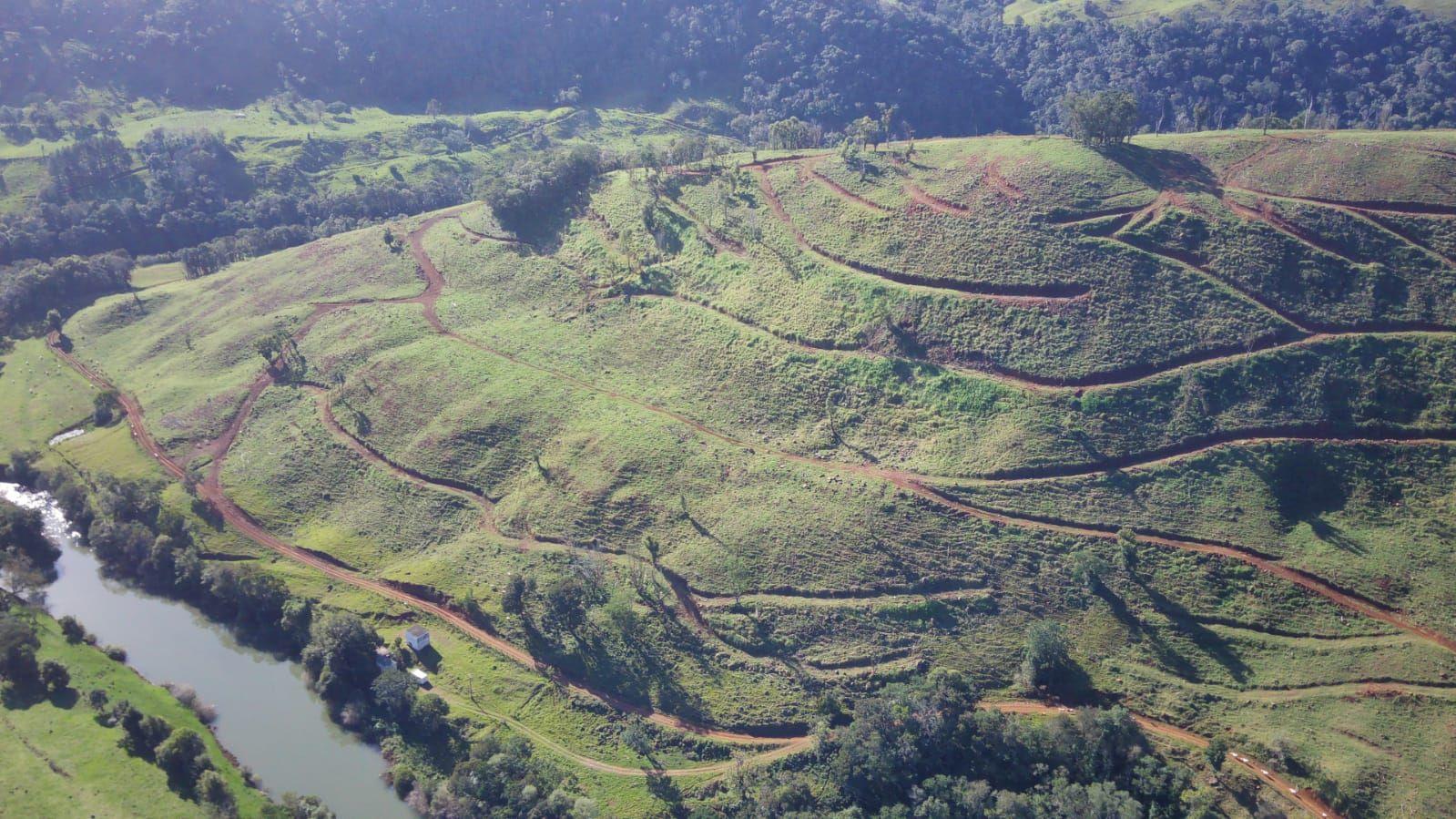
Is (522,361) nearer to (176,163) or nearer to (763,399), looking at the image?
(763,399)

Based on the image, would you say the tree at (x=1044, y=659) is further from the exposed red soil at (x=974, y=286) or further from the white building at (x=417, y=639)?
the white building at (x=417, y=639)

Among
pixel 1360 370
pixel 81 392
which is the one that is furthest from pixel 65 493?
pixel 1360 370

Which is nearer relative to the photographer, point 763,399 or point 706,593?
point 706,593

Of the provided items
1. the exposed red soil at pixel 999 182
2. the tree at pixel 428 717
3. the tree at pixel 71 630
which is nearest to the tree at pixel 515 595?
the tree at pixel 428 717

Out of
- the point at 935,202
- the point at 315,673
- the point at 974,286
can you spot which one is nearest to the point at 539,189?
the point at 935,202

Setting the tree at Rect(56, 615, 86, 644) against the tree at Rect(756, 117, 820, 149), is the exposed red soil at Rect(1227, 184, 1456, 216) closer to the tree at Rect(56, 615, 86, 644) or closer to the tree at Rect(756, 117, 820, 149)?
the tree at Rect(756, 117, 820, 149)

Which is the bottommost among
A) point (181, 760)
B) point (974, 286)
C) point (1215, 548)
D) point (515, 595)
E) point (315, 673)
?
point (181, 760)

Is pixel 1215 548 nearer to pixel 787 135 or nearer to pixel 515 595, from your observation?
pixel 515 595
